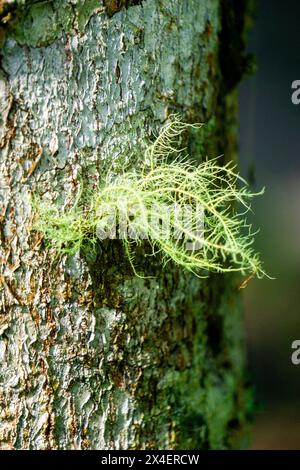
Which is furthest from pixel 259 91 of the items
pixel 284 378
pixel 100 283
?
pixel 100 283

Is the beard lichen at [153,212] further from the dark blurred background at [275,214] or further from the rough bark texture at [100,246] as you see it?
the dark blurred background at [275,214]

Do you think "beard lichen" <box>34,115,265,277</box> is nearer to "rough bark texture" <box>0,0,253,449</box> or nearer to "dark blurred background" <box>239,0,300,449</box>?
"rough bark texture" <box>0,0,253,449</box>

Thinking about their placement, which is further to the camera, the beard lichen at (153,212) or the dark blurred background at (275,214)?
the dark blurred background at (275,214)

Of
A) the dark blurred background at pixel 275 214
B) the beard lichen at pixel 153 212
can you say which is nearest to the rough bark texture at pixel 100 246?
the beard lichen at pixel 153 212

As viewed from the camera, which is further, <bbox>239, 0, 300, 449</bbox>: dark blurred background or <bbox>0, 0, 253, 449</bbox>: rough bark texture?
<bbox>239, 0, 300, 449</bbox>: dark blurred background

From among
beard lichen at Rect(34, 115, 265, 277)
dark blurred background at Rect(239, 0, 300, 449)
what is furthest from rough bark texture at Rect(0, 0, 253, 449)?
dark blurred background at Rect(239, 0, 300, 449)

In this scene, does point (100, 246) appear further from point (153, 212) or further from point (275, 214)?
point (275, 214)

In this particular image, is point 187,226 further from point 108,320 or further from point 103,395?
point 103,395
